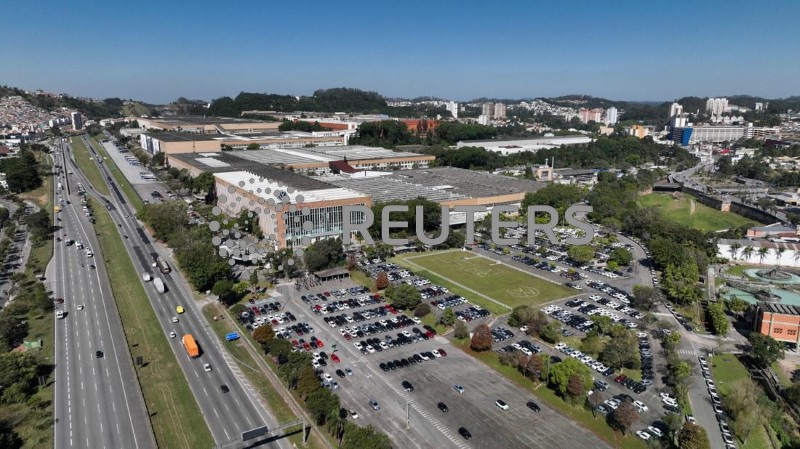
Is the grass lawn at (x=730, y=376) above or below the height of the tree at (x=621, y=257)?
below

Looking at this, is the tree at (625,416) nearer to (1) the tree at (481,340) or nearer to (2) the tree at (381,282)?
(1) the tree at (481,340)

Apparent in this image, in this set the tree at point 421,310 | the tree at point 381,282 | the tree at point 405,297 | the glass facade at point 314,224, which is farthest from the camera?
the glass facade at point 314,224

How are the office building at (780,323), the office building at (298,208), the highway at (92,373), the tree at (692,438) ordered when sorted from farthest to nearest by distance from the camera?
the office building at (298,208)
the office building at (780,323)
the highway at (92,373)
the tree at (692,438)

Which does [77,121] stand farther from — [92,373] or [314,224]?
[92,373]

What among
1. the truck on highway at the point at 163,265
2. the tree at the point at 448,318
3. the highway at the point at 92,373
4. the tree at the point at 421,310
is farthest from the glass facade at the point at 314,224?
the tree at the point at 448,318

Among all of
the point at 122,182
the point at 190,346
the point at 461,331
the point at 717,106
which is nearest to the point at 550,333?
the point at 461,331

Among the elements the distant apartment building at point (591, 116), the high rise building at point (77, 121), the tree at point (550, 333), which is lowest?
the tree at point (550, 333)

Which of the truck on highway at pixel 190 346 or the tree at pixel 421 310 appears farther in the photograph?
the tree at pixel 421 310

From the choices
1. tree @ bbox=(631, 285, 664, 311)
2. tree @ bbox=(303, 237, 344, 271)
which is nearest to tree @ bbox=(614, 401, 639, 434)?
tree @ bbox=(631, 285, 664, 311)
